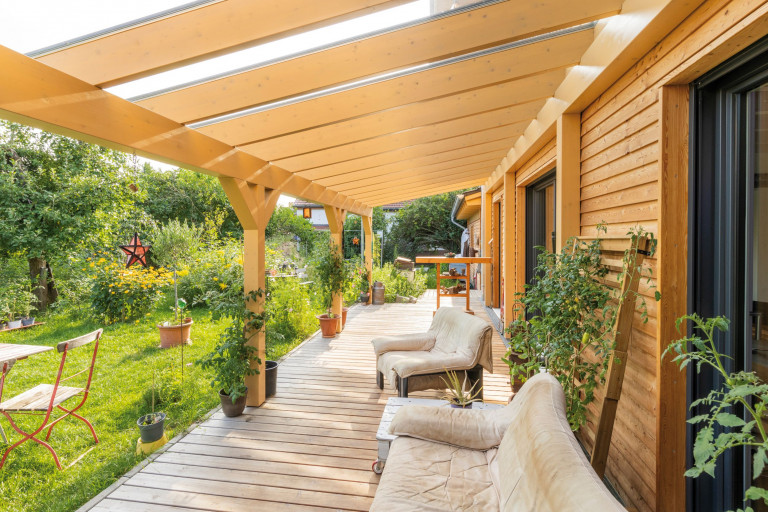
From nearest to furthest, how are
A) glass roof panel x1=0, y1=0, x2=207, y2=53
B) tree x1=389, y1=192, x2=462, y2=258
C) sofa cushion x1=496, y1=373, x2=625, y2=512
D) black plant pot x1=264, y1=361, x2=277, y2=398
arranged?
1. sofa cushion x1=496, y1=373, x2=625, y2=512
2. glass roof panel x1=0, y1=0, x2=207, y2=53
3. black plant pot x1=264, y1=361, x2=277, y2=398
4. tree x1=389, y1=192, x2=462, y2=258

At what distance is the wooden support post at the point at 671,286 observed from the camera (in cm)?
176

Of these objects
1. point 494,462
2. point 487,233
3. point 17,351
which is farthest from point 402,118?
point 487,233

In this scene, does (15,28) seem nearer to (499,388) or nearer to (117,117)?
(117,117)

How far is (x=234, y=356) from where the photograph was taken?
138 inches

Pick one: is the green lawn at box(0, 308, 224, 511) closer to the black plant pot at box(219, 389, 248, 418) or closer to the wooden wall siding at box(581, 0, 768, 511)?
the black plant pot at box(219, 389, 248, 418)

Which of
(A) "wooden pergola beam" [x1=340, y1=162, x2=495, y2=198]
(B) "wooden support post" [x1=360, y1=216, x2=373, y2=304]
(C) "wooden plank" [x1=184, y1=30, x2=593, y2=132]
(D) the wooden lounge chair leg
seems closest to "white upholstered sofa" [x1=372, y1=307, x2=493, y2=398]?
→ (D) the wooden lounge chair leg

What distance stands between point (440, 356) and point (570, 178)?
191 centimetres

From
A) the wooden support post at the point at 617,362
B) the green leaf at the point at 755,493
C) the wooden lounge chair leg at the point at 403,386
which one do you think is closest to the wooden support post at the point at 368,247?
the wooden lounge chair leg at the point at 403,386

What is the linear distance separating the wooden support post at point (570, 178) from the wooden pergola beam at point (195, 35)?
1.94 m

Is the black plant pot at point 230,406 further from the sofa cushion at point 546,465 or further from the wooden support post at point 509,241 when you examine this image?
the wooden support post at point 509,241

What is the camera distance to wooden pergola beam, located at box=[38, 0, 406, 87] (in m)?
1.69

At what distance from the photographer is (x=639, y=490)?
2.05 metres

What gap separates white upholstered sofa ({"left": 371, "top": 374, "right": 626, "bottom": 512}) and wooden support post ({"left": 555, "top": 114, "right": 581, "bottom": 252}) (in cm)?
151

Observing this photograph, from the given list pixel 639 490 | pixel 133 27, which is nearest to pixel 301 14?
pixel 133 27
